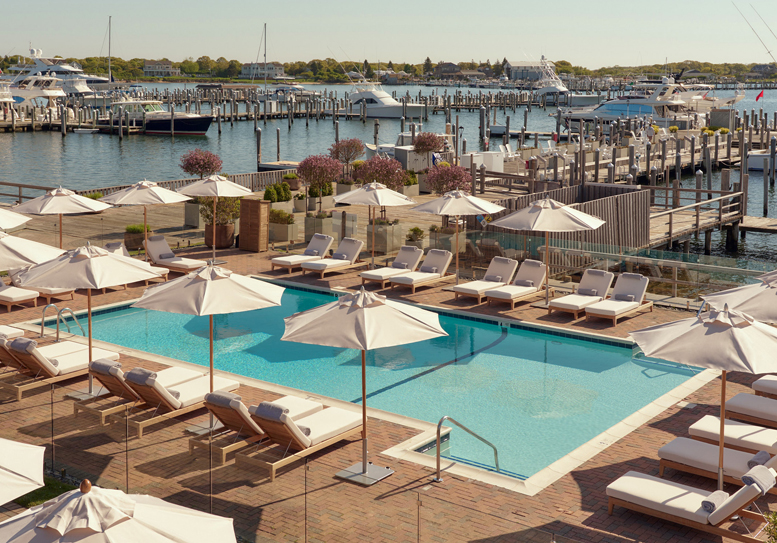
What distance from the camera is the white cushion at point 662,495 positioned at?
7598 millimetres

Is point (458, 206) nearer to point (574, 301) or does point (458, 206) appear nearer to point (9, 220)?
point (574, 301)

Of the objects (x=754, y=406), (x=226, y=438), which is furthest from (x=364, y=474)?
(x=754, y=406)

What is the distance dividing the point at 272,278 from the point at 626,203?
9.66m

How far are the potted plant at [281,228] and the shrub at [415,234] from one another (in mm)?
3595

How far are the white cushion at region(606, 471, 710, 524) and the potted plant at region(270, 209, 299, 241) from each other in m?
14.8

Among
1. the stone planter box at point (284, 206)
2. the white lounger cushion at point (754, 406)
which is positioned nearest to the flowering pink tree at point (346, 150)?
the stone planter box at point (284, 206)

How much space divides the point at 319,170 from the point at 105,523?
22.5 m

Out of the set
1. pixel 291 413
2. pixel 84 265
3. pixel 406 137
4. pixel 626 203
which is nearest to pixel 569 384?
pixel 291 413

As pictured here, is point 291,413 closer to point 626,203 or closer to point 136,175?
point 626,203

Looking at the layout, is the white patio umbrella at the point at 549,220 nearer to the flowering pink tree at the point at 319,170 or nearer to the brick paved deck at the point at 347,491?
the brick paved deck at the point at 347,491

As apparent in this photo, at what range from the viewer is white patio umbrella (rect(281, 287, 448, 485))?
29.0 feet

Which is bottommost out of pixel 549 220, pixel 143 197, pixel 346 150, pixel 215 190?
pixel 549 220

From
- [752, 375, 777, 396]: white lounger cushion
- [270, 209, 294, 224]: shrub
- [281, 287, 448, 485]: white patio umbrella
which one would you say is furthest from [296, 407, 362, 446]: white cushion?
[270, 209, 294, 224]: shrub

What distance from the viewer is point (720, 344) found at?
25.9 ft
